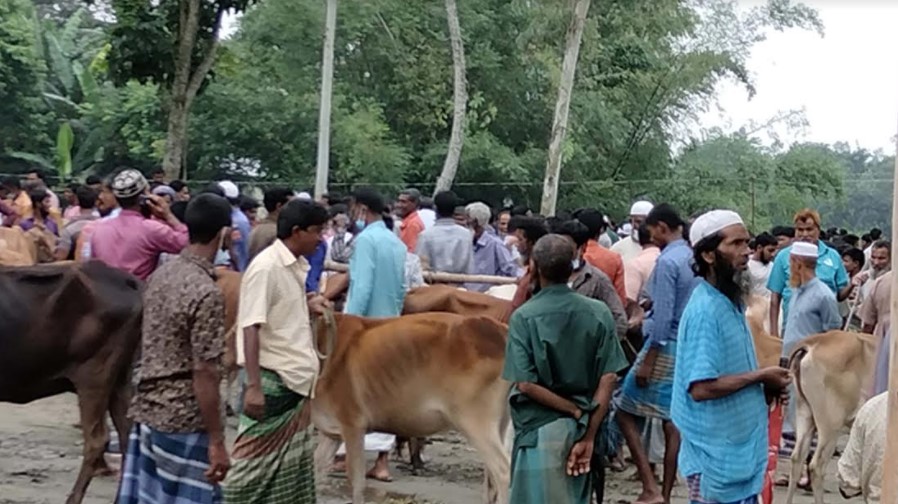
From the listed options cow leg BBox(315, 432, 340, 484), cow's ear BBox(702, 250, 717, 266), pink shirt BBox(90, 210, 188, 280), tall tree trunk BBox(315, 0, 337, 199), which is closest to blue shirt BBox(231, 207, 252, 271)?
pink shirt BBox(90, 210, 188, 280)

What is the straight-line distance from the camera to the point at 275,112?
3284 cm

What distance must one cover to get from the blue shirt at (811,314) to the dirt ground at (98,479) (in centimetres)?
121

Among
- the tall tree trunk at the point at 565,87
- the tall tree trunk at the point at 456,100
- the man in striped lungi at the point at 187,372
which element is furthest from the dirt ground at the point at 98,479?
the tall tree trunk at the point at 456,100

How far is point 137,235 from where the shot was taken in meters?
8.81

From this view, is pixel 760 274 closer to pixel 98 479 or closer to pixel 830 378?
pixel 830 378

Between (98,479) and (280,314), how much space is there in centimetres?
372

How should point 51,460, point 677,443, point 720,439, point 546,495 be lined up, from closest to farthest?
point 720,439 < point 546,495 < point 677,443 < point 51,460

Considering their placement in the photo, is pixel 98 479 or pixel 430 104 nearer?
pixel 98 479

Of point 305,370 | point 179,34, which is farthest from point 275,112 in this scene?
point 305,370

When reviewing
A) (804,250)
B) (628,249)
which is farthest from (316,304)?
(628,249)

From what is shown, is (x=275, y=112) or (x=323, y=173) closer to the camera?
(x=323, y=173)

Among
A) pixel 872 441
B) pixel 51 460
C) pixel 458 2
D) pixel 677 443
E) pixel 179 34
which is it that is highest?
pixel 458 2

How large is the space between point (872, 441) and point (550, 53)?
28552 millimetres

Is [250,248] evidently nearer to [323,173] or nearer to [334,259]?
[334,259]
